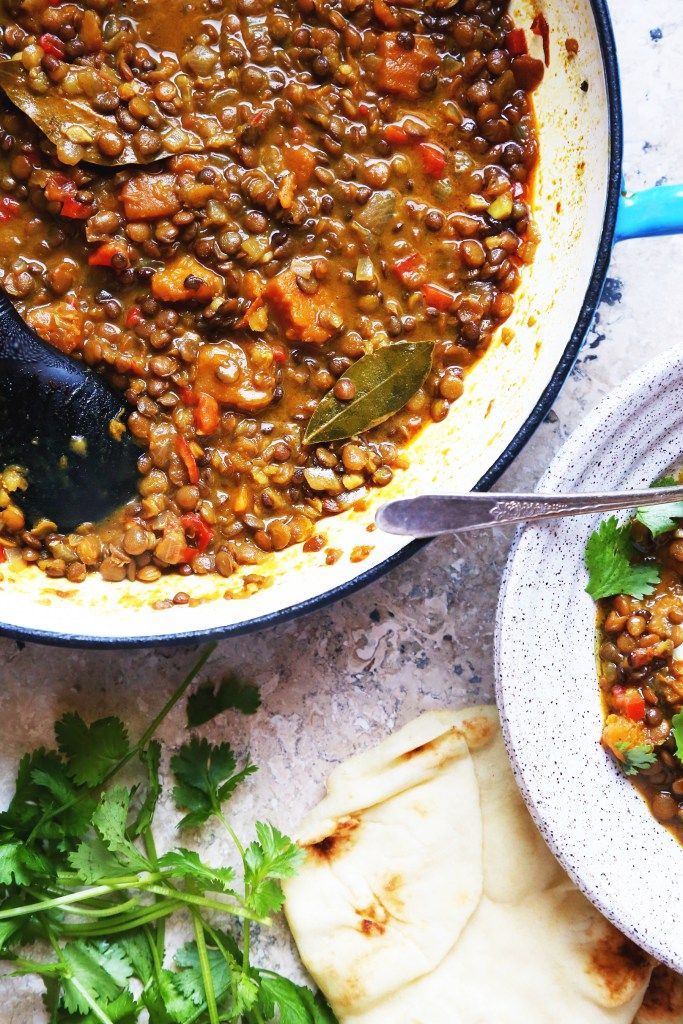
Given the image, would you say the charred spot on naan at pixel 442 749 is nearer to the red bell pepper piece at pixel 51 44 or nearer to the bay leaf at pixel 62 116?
the bay leaf at pixel 62 116

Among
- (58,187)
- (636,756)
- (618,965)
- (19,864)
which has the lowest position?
(19,864)

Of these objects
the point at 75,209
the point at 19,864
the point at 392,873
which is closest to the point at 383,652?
the point at 392,873

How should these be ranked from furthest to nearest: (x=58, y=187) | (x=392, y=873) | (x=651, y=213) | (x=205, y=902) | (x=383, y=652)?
(x=383, y=652)
(x=392, y=873)
(x=205, y=902)
(x=58, y=187)
(x=651, y=213)

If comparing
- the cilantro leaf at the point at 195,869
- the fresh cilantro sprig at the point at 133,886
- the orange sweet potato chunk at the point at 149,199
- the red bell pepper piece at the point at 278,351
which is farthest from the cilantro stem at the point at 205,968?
the orange sweet potato chunk at the point at 149,199

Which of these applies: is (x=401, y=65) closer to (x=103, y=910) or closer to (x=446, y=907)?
(x=446, y=907)

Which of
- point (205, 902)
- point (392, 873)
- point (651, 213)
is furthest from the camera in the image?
point (392, 873)

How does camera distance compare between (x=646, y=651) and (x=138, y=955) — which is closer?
(x=646, y=651)

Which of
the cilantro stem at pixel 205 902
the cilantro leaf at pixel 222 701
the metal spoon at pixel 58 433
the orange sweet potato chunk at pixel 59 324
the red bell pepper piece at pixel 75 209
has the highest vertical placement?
the red bell pepper piece at pixel 75 209
